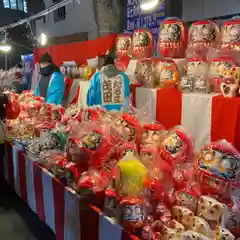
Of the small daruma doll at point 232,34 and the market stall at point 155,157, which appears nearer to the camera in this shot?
the market stall at point 155,157

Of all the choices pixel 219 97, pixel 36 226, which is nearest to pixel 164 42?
pixel 219 97

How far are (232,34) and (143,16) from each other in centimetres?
442

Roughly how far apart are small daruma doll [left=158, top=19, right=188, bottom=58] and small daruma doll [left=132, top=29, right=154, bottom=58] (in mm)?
311

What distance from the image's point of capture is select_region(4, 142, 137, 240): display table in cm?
Result: 169

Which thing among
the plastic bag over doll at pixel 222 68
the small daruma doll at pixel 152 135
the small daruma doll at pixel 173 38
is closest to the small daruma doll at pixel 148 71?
the small daruma doll at pixel 173 38

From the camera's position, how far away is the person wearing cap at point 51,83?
426 centimetres

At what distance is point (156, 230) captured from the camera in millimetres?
1471

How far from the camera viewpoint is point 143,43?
3.00m

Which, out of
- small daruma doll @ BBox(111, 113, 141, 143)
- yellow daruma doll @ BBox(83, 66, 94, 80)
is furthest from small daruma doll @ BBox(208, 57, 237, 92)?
yellow daruma doll @ BBox(83, 66, 94, 80)

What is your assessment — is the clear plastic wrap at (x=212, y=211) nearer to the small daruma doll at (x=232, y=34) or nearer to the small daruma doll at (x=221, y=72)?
the small daruma doll at (x=221, y=72)

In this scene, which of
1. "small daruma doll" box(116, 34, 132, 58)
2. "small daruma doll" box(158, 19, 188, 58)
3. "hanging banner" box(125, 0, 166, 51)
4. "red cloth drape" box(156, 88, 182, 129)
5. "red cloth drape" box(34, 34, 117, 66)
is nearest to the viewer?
"red cloth drape" box(156, 88, 182, 129)

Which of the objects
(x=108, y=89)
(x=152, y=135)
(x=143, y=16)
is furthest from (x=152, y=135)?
(x=143, y=16)

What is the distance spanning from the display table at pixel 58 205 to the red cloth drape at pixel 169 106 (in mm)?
905

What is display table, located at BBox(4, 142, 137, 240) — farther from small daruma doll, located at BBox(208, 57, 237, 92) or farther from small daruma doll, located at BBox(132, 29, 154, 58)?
small daruma doll, located at BBox(132, 29, 154, 58)
